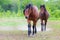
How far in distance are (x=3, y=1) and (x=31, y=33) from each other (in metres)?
37.0

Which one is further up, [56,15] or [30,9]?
[30,9]

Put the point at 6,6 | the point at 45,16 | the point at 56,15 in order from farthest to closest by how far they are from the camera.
→ the point at 6,6 < the point at 56,15 < the point at 45,16

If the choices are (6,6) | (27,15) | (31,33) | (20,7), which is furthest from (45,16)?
(6,6)

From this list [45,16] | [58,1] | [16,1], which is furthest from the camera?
[16,1]

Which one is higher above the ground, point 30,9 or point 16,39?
point 30,9

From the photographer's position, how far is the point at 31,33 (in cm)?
1173

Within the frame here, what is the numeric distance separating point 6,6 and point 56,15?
1432cm

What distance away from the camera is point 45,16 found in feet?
45.6

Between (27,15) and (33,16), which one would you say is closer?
(27,15)

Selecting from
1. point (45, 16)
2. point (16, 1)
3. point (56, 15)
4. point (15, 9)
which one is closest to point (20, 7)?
point (15, 9)

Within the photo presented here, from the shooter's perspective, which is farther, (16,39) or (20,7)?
(20,7)

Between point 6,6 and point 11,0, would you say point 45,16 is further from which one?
point 11,0

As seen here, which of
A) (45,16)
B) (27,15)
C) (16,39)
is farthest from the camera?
(45,16)

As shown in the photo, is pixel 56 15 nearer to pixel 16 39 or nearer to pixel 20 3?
pixel 20 3
